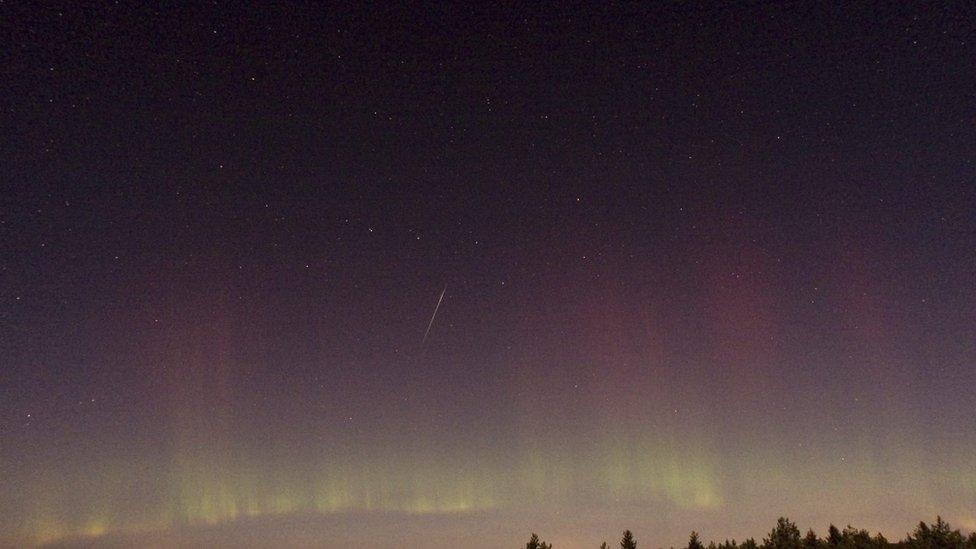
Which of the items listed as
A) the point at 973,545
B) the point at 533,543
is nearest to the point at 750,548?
the point at 973,545

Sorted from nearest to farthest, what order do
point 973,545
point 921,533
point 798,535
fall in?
point 973,545, point 921,533, point 798,535

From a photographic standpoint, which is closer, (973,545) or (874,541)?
(973,545)

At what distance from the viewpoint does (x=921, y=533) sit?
132 feet

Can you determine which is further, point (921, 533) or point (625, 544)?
point (625, 544)

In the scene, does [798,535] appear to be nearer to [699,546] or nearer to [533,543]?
[699,546]

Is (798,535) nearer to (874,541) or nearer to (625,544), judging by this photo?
(874,541)

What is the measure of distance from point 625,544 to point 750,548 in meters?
9.46

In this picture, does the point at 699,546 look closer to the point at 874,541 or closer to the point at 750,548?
the point at 750,548

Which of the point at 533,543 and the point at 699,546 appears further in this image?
the point at 699,546

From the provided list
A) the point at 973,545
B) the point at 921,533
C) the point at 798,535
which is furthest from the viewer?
the point at 798,535

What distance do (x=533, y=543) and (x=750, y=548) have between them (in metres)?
17.1

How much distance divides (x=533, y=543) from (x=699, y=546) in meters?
14.4

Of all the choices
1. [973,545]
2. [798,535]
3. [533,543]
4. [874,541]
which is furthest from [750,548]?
[533,543]

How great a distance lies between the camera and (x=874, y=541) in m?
41.2
